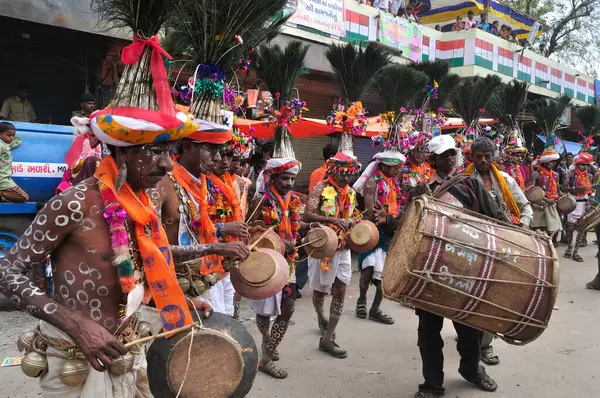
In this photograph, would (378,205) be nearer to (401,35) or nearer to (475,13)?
(401,35)

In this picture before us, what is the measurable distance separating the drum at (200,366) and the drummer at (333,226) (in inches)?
116

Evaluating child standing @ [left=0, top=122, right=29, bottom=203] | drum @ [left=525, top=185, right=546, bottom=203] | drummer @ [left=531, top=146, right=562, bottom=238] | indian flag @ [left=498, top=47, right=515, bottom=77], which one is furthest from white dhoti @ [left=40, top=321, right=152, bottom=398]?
indian flag @ [left=498, top=47, right=515, bottom=77]

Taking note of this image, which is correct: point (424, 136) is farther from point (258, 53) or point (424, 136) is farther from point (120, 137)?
point (120, 137)

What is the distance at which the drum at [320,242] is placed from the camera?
4699 mm

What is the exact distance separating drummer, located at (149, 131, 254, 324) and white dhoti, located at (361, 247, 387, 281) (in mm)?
2383

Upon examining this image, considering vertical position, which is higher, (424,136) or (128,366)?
(424,136)

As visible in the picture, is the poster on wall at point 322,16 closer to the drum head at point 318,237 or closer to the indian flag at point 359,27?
the indian flag at point 359,27

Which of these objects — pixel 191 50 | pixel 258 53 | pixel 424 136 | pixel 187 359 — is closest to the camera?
pixel 187 359

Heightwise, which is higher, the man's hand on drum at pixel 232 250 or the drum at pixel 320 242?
the man's hand on drum at pixel 232 250

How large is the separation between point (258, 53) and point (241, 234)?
2.99 meters

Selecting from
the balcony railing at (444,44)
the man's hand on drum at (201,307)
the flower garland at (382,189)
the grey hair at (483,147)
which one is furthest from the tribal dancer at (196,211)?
the balcony railing at (444,44)

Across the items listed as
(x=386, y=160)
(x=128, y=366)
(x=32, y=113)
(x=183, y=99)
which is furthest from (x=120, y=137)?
(x=32, y=113)

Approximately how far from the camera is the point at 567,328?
5.99 m

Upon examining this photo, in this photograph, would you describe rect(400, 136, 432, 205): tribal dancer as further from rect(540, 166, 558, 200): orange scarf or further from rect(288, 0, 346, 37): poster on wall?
rect(288, 0, 346, 37): poster on wall
